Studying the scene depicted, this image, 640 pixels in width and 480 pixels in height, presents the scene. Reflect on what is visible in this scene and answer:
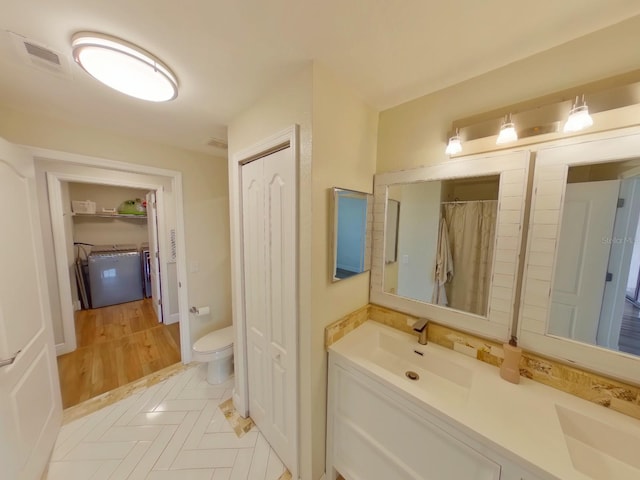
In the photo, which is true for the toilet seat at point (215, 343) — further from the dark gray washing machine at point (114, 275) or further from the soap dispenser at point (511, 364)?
the dark gray washing machine at point (114, 275)

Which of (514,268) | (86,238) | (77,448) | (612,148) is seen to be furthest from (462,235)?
(86,238)

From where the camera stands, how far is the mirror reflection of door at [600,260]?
861 mm

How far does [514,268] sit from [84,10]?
207cm

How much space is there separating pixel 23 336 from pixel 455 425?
2227 mm

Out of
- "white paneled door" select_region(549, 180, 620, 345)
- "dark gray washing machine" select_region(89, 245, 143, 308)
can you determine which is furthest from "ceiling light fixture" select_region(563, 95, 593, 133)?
"dark gray washing machine" select_region(89, 245, 143, 308)

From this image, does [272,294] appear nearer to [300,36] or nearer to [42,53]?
[300,36]

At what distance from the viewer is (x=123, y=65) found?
38.3 inches

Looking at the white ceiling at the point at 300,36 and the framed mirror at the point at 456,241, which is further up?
the white ceiling at the point at 300,36

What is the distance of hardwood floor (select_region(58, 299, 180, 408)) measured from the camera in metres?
2.09

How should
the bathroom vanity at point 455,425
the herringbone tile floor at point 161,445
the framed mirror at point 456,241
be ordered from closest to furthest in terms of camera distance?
the bathroom vanity at point 455,425 < the framed mirror at point 456,241 < the herringbone tile floor at point 161,445

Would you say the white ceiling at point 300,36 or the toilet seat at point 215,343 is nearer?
the white ceiling at point 300,36

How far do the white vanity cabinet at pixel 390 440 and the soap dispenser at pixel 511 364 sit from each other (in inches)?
16.0

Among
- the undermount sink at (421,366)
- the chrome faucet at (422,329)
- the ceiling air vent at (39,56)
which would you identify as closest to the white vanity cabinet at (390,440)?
the undermount sink at (421,366)

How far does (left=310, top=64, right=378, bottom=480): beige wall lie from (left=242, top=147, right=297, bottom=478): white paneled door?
13cm
